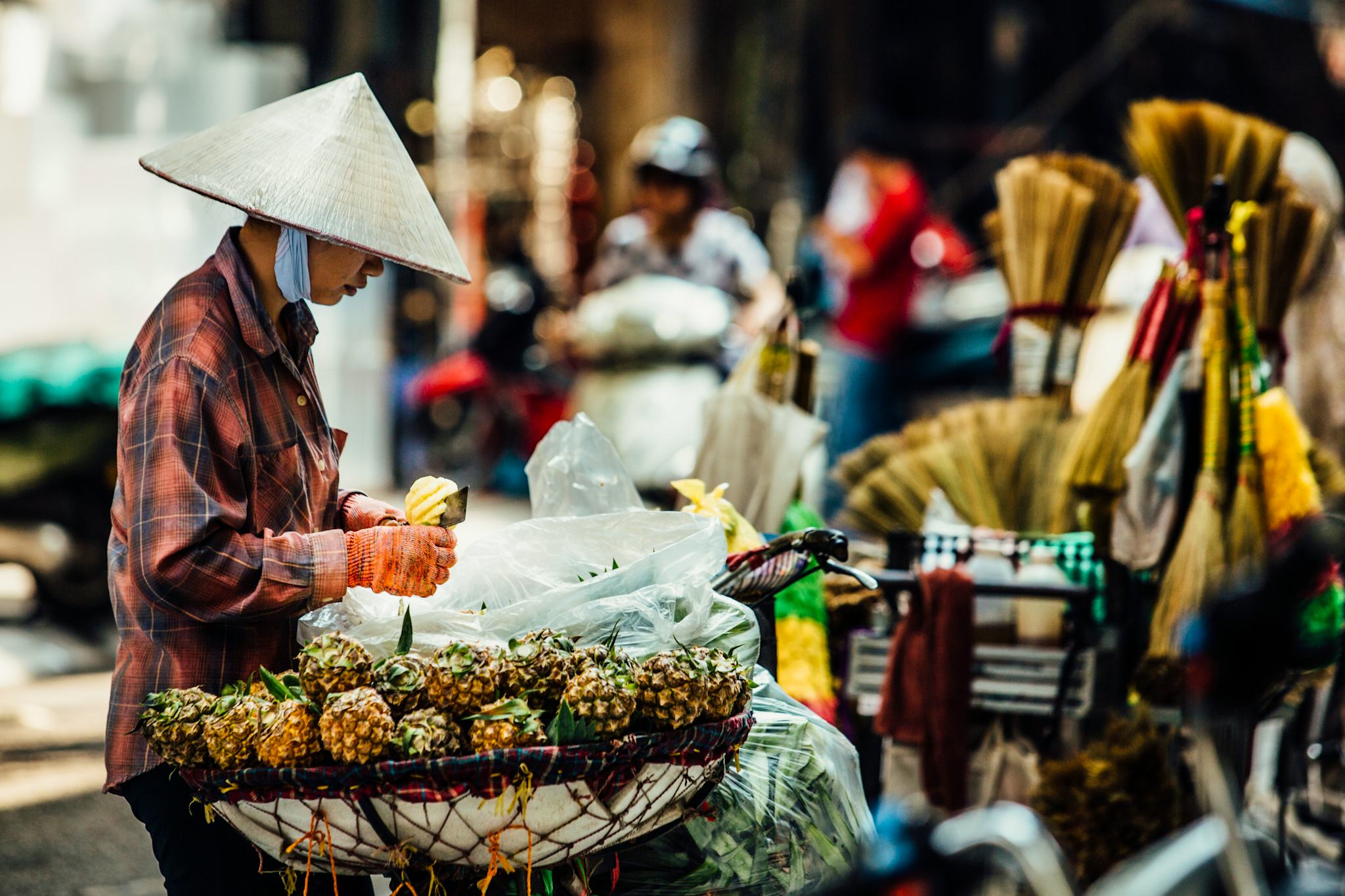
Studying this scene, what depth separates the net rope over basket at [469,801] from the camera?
192cm

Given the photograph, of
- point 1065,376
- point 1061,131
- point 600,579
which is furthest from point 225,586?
point 1061,131

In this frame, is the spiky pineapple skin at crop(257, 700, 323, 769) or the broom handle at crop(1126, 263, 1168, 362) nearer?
the spiky pineapple skin at crop(257, 700, 323, 769)

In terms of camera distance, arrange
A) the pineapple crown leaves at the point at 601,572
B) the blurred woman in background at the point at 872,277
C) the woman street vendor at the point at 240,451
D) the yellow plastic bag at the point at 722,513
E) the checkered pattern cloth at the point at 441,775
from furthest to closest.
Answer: the blurred woman in background at the point at 872,277
the yellow plastic bag at the point at 722,513
the pineapple crown leaves at the point at 601,572
the woman street vendor at the point at 240,451
the checkered pattern cloth at the point at 441,775

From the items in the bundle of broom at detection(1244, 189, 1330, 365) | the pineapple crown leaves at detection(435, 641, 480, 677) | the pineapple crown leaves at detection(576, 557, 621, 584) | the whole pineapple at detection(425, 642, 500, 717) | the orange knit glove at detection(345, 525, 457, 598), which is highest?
the bundle of broom at detection(1244, 189, 1330, 365)

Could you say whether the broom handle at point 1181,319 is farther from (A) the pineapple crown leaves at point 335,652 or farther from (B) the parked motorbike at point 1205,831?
(A) the pineapple crown leaves at point 335,652

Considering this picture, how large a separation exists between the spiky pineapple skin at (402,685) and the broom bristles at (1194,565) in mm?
1756

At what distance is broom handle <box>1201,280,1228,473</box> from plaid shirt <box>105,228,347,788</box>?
6.47 ft

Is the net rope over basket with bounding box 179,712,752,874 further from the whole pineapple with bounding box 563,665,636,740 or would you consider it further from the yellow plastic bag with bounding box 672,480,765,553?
the yellow plastic bag with bounding box 672,480,765,553

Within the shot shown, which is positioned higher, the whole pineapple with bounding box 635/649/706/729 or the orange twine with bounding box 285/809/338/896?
the whole pineapple with bounding box 635/649/706/729

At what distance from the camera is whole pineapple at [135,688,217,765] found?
197 cm

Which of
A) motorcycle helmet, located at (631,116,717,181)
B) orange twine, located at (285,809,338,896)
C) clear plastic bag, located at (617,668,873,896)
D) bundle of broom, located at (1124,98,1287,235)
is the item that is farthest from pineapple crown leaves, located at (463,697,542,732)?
motorcycle helmet, located at (631,116,717,181)

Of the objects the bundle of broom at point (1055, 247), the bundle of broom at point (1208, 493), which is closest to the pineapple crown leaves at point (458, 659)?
the bundle of broom at point (1208, 493)

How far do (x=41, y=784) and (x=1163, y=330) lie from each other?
350 cm

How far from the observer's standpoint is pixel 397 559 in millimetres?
2217
